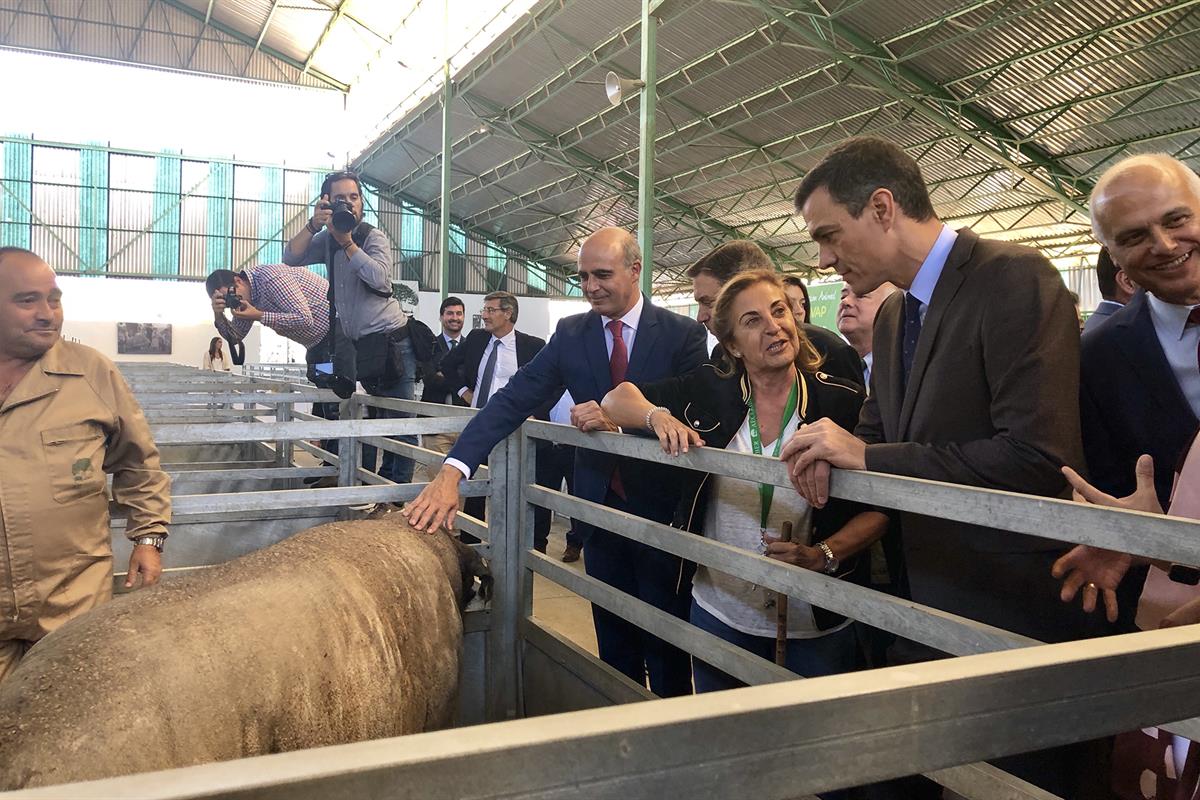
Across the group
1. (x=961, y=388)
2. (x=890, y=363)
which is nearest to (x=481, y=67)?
(x=890, y=363)

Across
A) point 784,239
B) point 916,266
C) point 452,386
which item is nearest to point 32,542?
point 916,266

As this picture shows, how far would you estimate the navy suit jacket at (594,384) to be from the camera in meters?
2.78

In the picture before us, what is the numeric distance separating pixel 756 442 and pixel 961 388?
726 millimetres

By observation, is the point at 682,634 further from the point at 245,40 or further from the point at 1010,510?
the point at 245,40

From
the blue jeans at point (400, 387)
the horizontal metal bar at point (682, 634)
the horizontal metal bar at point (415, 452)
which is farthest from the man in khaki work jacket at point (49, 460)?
the blue jeans at point (400, 387)

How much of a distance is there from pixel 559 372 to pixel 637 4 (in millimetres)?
12387

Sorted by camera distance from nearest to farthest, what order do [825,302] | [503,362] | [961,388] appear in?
[961,388] → [503,362] → [825,302]

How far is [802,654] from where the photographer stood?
2.21 metres

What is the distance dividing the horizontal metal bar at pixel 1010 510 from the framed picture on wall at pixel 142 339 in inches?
949

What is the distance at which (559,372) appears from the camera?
3.04 m

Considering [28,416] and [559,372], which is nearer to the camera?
[28,416]

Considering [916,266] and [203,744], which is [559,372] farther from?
[203,744]

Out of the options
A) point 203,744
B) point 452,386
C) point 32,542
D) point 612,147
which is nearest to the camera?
point 203,744

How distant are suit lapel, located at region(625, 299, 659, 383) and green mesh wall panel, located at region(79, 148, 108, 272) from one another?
26.1 metres
